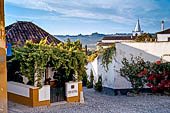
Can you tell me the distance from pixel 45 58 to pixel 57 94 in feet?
7.15

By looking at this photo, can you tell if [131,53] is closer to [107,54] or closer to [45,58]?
[107,54]

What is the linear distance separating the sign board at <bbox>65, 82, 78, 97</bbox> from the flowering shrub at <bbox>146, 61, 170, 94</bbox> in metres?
5.30

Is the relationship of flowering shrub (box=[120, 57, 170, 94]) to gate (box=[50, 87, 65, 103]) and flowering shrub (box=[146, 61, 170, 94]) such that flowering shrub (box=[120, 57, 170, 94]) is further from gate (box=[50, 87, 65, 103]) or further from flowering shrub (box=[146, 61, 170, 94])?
gate (box=[50, 87, 65, 103])

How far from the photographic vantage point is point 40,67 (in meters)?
10.5

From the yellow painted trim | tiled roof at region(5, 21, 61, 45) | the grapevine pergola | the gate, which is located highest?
tiled roof at region(5, 21, 61, 45)

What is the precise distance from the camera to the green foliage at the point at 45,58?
10469 mm

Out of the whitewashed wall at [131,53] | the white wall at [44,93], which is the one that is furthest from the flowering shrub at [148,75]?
the white wall at [44,93]

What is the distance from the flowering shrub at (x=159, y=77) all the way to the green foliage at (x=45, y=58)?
4988 millimetres

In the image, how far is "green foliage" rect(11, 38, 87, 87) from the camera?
1047cm

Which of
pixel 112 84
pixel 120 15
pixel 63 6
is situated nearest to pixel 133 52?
pixel 112 84

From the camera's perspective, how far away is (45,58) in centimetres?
1062

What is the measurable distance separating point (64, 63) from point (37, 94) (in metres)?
2.04

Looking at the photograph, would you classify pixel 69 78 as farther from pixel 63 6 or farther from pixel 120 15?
pixel 120 15

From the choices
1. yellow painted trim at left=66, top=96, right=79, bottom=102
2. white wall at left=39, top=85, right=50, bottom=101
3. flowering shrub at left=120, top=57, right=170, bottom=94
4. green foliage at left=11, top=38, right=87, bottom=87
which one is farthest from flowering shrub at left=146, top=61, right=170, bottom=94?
white wall at left=39, top=85, right=50, bottom=101
